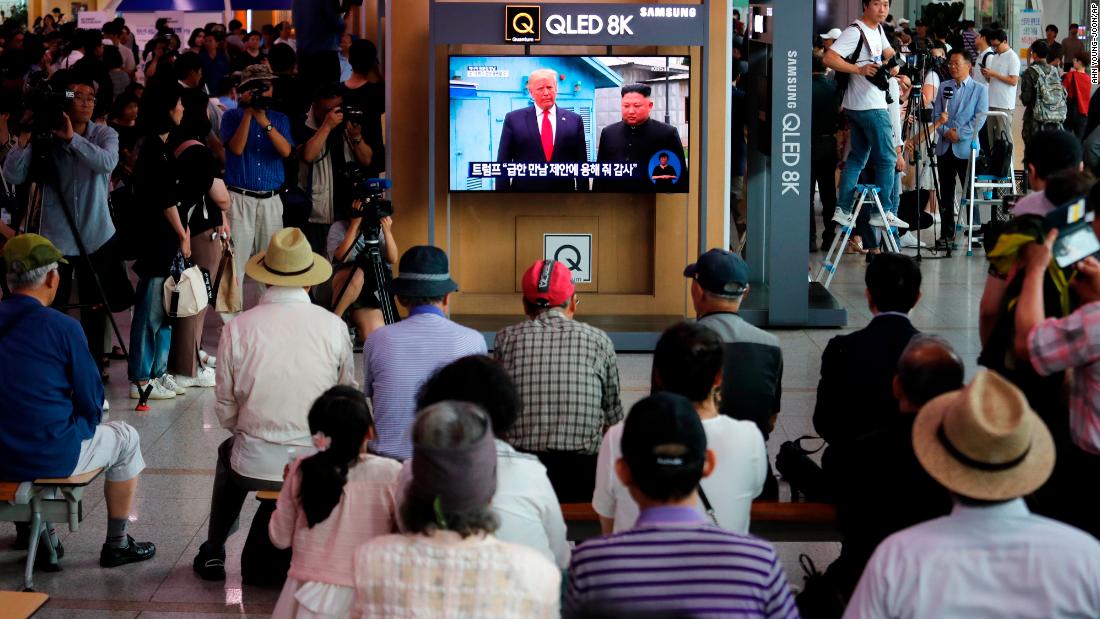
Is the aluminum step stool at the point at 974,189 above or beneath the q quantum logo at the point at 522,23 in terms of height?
beneath

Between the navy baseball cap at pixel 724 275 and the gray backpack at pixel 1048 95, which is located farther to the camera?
the gray backpack at pixel 1048 95

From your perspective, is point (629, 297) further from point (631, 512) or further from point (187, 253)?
point (631, 512)

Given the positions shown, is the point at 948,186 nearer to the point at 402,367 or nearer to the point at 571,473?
the point at 571,473

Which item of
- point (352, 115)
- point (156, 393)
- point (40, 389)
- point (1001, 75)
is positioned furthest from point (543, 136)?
point (1001, 75)

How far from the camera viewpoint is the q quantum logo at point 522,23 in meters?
8.47

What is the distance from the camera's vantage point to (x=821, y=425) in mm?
4766

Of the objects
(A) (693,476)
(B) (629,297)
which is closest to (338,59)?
(B) (629,297)

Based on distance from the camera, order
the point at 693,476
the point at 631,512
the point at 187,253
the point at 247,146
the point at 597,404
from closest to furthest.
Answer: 1. the point at 693,476
2. the point at 631,512
3. the point at 597,404
4. the point at 187,253
5. the point at 247,146

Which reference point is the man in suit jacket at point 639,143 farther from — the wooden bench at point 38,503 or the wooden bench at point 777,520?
the wooden bench at point 38,503

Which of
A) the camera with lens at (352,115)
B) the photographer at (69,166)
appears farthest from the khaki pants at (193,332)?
the camera with lens at (352,115)

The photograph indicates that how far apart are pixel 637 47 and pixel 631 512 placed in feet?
19.0

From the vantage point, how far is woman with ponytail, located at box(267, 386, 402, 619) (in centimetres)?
371

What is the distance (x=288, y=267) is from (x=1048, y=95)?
11.3 m

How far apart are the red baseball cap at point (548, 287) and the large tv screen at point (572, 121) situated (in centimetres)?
399
